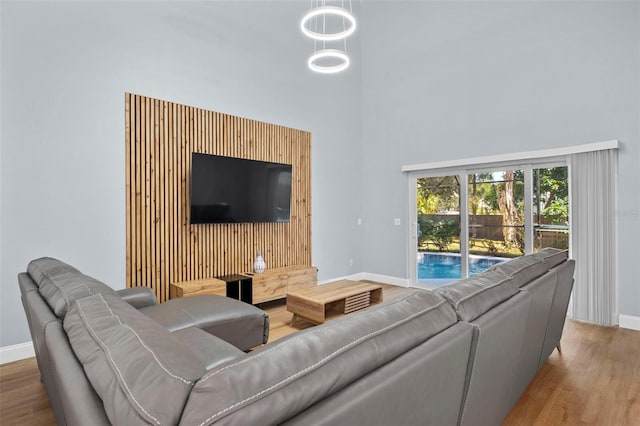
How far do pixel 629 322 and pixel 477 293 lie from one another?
12.1 feet

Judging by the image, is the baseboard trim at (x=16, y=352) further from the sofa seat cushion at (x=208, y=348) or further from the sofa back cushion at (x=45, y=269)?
the sofa seat cushion at (x=208, y=348)

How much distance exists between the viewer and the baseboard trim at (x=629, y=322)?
148 inches

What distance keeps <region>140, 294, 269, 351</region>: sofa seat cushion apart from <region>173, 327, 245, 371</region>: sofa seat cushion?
0.23 m

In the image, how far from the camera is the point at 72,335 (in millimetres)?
1158

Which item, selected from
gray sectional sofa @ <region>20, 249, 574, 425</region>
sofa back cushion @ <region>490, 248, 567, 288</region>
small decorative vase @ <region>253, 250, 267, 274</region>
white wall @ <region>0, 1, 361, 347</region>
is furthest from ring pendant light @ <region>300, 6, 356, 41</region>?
small decorative vase @ <region>253, 250, 267, 274</region>

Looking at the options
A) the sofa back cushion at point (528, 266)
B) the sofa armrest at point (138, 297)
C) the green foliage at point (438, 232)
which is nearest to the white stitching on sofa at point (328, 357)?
the sofa back cushion at point (528, 266)

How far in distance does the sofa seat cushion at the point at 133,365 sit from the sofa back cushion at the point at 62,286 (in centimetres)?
30

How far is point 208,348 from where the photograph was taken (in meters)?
1.97

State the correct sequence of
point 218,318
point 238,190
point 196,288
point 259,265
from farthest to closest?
point 259,265
point 238,190
point 196,288
point 218,318

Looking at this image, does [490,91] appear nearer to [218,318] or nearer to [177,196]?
[177,196]

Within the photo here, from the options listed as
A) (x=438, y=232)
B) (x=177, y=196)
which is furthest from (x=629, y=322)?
(x=177, y=196)

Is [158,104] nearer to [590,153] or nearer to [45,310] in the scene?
[45,310]

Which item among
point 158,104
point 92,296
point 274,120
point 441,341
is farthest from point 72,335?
point 274,120

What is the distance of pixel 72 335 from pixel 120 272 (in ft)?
9.15
